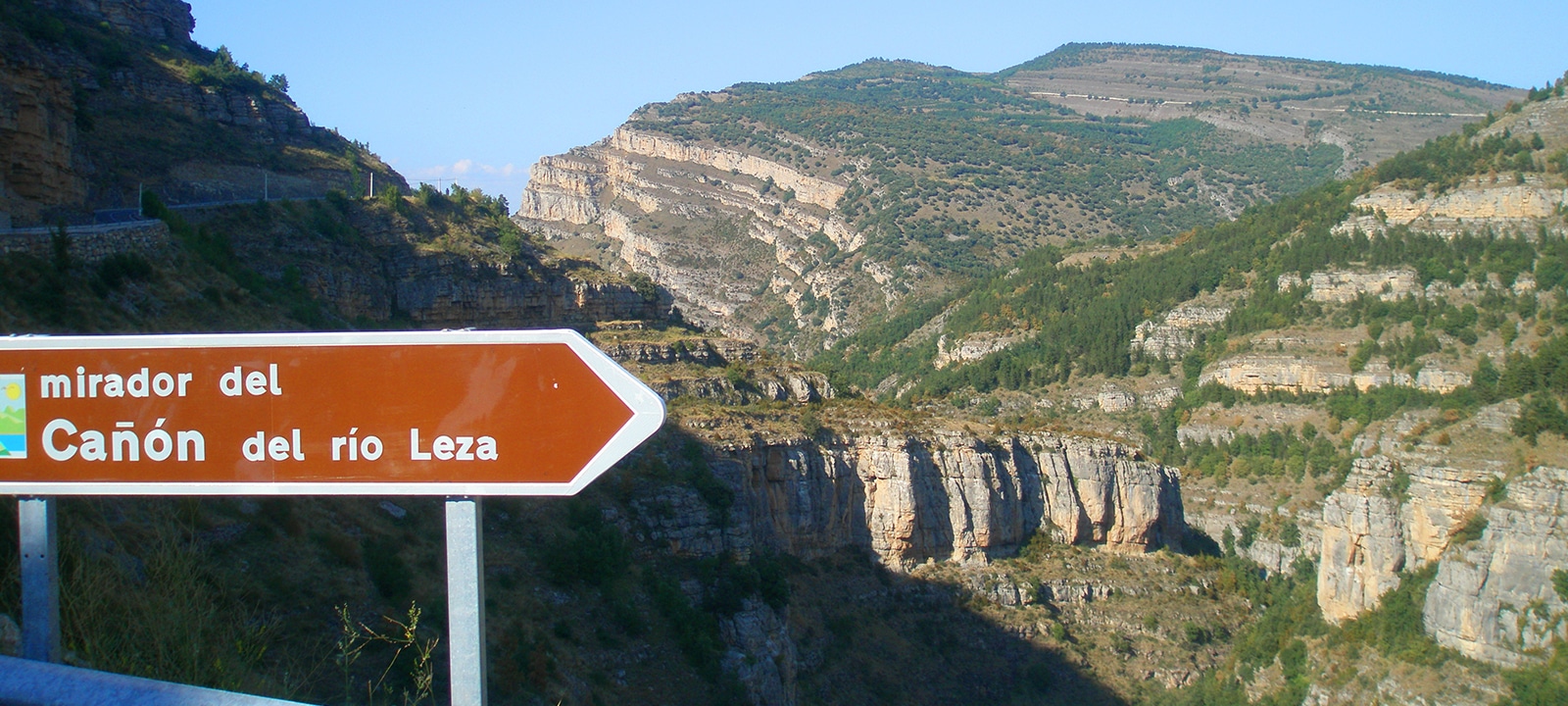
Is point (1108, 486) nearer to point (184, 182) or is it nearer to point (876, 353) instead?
point (184, 182)

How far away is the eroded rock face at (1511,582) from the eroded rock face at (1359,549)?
3180mm

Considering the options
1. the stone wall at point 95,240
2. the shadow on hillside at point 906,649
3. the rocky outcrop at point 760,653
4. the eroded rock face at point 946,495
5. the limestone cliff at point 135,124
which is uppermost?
the limestone cliff at point 135,124

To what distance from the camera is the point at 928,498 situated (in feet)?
126

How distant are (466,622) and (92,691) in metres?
1.19

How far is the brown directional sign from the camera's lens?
452 centimetres

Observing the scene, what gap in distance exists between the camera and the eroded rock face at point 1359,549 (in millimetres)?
40781

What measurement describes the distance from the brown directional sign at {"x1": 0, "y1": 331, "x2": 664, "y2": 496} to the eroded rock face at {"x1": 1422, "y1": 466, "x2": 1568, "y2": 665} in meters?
38.5

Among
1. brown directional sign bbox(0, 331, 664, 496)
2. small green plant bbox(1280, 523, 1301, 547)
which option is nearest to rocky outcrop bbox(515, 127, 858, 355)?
small green plant bbox(1280, 523, 1301, 547)

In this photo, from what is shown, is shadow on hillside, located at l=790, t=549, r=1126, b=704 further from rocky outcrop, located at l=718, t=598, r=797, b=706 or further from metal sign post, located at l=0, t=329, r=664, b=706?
metal sign post, located at l=0, t=329, r=664, b=706

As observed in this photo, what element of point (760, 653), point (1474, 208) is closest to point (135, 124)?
point (760, 653)

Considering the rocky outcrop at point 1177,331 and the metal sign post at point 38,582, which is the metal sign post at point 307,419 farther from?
the rocky outcrop at point 1177,331

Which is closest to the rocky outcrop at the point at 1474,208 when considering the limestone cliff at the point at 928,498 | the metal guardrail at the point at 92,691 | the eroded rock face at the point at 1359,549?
the eroded rock face at the point at 1359,549

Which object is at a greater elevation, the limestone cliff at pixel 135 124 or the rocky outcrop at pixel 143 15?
the rocky outcrop at pixel 143 15

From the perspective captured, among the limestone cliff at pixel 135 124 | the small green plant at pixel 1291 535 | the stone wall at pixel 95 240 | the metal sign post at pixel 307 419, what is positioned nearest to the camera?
the metal sign post at pixel 307 419
